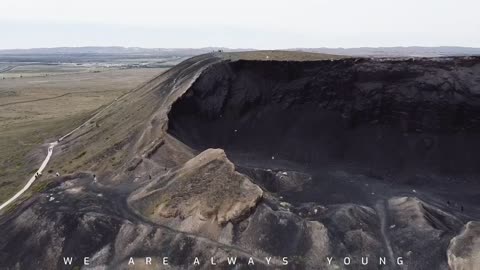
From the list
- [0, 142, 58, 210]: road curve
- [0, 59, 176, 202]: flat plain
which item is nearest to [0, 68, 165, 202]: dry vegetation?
[0, 59, 176, 202]: flat plain

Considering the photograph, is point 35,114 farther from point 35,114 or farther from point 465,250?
point 465,250

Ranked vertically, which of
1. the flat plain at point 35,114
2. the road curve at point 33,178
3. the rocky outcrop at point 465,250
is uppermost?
the rocky outcrop at point 465,250

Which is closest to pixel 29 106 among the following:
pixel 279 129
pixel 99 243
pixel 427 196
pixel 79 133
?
pixel 79 133

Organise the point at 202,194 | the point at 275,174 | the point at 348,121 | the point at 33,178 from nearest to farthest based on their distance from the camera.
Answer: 1. the point at 202,194
2. the point at 275,174
3. the point at 348,121
4. the point at 33,178

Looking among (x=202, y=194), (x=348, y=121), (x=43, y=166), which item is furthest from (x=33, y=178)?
(x=348, y=121)

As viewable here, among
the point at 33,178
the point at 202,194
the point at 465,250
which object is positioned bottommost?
the point at 33,178

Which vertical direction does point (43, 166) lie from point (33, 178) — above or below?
above

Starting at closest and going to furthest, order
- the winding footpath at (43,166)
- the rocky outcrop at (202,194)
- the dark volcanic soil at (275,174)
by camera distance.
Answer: the dark volcanic soil at (275,174) < the rocky outcrop at (202,194) < the winding footpath at (43,166)

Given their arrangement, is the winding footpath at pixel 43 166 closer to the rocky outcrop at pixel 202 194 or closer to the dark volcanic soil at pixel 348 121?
the rocky outcrop at pixel 202 194

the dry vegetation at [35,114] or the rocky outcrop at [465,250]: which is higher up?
the rocky outcrop at [465,250]

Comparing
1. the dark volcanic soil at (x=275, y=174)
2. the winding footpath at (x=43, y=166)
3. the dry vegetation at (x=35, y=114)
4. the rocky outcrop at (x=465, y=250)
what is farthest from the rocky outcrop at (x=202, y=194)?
the dry vegetation at (x=35, y=114)

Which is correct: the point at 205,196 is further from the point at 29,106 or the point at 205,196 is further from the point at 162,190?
the point at 29,106
